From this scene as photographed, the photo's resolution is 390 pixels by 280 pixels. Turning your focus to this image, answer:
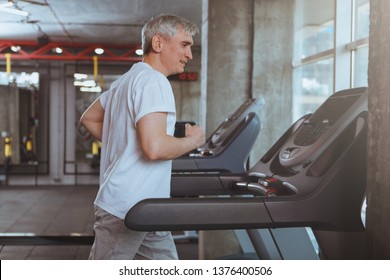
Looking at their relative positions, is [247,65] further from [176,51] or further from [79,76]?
[79,76]

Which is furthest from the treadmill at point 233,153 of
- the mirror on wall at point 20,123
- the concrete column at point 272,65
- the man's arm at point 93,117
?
the mirror on wall at point 20,123

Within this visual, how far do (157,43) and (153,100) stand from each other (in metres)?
0.21

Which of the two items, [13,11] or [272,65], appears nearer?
[272,65]

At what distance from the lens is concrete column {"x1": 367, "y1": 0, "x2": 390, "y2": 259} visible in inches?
63.2

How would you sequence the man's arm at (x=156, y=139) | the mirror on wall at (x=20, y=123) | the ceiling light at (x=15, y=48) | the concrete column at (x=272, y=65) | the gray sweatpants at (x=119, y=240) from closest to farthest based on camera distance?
the man's arm at (x=156, y=139)
the gray sweatpants at (x=119, y=240)
the concrete column at (x=272, y=65)
the ceiling light at (x=15, y=48)
the mirror on wall at (x=20, y=123)

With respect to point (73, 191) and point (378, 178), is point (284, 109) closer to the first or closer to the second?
point (378, 178)

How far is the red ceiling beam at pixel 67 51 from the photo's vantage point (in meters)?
8.53

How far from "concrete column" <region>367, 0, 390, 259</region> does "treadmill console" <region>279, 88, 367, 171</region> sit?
0.15 meters

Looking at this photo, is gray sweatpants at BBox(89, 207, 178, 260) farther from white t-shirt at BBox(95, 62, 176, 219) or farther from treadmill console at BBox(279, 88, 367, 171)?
treadmill console at BBox(279, 88, 367, 171)

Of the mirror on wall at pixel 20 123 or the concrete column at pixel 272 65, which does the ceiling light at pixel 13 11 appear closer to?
the mirror on wall at pixel 20 123

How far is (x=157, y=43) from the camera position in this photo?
167 cm

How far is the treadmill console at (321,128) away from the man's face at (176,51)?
0.53 meters

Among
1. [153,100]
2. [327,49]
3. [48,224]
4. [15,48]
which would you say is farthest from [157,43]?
[15,48]

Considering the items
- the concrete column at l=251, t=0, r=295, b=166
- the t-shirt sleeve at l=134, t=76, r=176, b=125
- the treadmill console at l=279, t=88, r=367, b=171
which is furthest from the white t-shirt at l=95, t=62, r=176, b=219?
the concrete column at l=251, t=0, r=295, b=166
